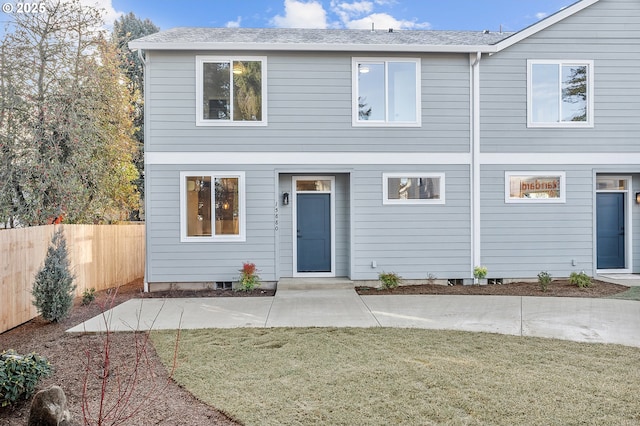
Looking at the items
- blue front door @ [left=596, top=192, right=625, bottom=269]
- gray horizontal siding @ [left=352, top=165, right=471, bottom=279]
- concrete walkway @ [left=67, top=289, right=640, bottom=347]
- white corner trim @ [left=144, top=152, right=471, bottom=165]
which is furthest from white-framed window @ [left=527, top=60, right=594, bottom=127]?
concrete walkway @ [left=67, top=289, right=640, bottom=347]

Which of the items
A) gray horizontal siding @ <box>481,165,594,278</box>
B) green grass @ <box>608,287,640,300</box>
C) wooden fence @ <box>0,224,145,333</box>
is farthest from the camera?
gray horizontal siding @ <box>481,165,594,278</box>

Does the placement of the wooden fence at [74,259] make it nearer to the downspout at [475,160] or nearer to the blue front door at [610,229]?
the downspout at [475,160]

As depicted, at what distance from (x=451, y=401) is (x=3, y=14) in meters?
12.9

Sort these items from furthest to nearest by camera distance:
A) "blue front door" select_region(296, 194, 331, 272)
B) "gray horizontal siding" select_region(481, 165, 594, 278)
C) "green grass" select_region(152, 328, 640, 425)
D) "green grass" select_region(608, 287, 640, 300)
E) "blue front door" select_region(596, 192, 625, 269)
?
"blue front door" select_region(596, 192, 625, 269) < "blue front door" select_region(296, 194, 331, 272) < "gray horizontal siding" select_region(481, 165, 594, 278) < "green grass" select_region(608, 287, 640, 300) < "green grass" select_region(152, 328, 640, 425)

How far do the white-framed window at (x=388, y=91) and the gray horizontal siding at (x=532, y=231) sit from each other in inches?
87.5

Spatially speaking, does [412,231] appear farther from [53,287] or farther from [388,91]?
[53,287]

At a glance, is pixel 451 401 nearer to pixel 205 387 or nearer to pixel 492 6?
pixel 205 387

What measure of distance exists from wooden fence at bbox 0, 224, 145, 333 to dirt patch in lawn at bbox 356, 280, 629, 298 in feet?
19.3

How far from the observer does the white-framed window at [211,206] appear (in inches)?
338

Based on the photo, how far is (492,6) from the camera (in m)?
16.7

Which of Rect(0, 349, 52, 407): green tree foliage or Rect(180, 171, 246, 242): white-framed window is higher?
Rect(180, 171, 246, 242): white-framed window

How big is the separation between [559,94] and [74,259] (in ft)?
36.8

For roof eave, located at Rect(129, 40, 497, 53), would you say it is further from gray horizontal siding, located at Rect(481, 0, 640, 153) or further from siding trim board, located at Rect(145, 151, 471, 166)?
siding trim board, located at Rect(145, 151, 471, 166)

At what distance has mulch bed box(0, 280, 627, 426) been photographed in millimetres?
3117
